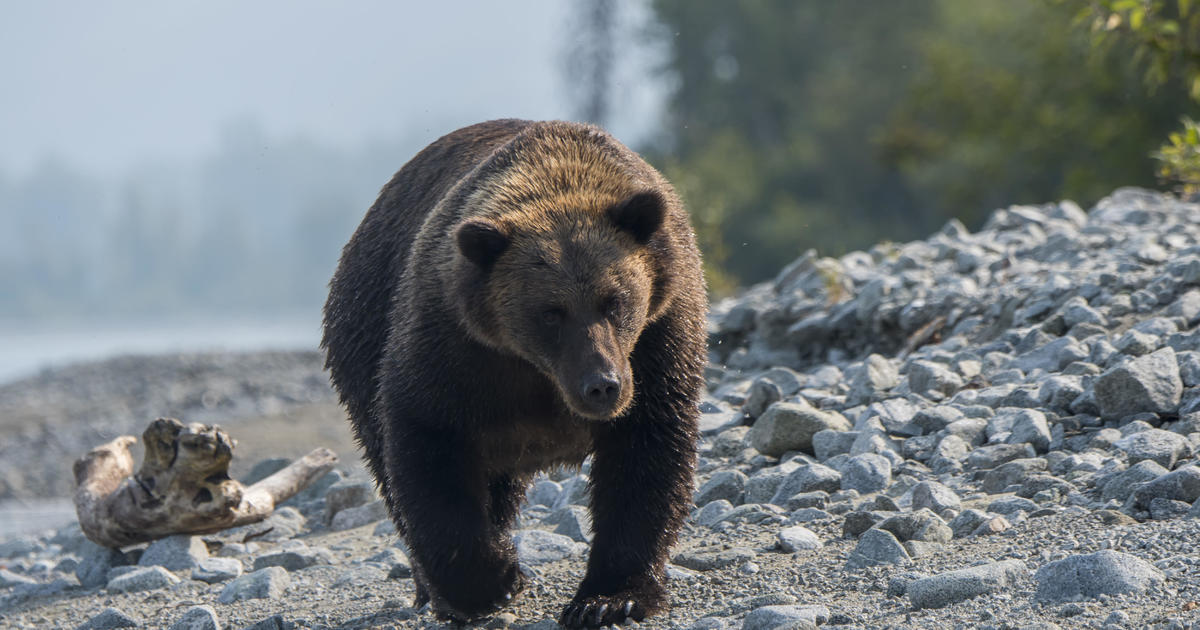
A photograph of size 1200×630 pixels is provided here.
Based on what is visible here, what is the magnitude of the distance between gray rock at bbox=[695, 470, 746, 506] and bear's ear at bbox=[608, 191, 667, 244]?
1818 millimetres

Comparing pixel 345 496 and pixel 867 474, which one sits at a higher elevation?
pixel 867 474

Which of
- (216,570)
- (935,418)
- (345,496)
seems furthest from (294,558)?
(935,418)

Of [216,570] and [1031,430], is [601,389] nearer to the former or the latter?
[1031,430]

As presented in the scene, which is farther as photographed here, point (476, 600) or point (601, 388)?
point (476, 600)

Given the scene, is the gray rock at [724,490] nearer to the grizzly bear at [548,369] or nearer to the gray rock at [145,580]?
the grizzly bear at [548,369]

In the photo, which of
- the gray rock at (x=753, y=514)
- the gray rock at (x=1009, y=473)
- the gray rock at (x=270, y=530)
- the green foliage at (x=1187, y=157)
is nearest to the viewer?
the gray rock at (x=1009, y=473)

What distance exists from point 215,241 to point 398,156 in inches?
1540

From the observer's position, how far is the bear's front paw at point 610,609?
427cm

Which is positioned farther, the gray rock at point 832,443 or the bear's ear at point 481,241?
the gray rock at point 832,443

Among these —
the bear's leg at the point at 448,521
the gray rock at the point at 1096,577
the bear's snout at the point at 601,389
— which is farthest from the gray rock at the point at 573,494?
the gray rock at the point at 1096,577

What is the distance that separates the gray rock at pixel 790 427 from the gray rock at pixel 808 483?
59cm

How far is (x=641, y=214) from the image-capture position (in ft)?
14.3

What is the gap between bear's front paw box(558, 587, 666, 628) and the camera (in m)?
4.27

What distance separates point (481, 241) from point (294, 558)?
8.57 ft
